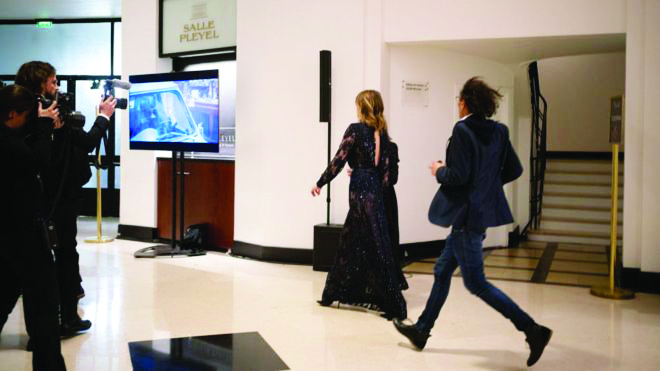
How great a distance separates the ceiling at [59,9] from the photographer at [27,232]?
707cm

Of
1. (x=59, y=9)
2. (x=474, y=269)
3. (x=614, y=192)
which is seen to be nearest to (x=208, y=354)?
(x=474, y=269)

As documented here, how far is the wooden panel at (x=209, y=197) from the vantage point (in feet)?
25.2

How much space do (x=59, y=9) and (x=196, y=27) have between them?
137 inches

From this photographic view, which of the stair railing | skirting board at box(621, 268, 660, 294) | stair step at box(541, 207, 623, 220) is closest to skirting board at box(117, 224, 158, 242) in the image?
the stair railing

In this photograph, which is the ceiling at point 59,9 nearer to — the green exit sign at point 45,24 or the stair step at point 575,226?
the green exit sign at point 45,24

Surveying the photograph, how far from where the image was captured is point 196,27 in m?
7.97

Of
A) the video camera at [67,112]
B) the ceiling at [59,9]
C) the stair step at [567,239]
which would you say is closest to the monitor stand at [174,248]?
the video camera at [67,112]

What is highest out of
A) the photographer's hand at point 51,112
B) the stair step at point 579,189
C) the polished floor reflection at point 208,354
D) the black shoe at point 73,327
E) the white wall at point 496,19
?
the white wall at point 496,19

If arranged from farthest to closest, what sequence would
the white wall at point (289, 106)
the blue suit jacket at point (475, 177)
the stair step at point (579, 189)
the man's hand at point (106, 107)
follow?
the stair step at point (579, 189) < the white wall at point (289, 106) < the man's hand at point (106, 107) < the blue suit jacket at point (475, 177)

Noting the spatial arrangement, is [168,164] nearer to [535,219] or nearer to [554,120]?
[535,219]

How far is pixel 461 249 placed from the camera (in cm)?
369

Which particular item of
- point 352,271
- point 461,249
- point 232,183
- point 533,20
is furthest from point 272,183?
point 461,249

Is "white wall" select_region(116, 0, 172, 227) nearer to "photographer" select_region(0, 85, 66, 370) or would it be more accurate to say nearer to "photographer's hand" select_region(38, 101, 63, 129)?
"photographer's hand" select_region(38, 101, 63, 129)

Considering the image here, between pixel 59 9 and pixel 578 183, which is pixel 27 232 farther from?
pixel 578 183
